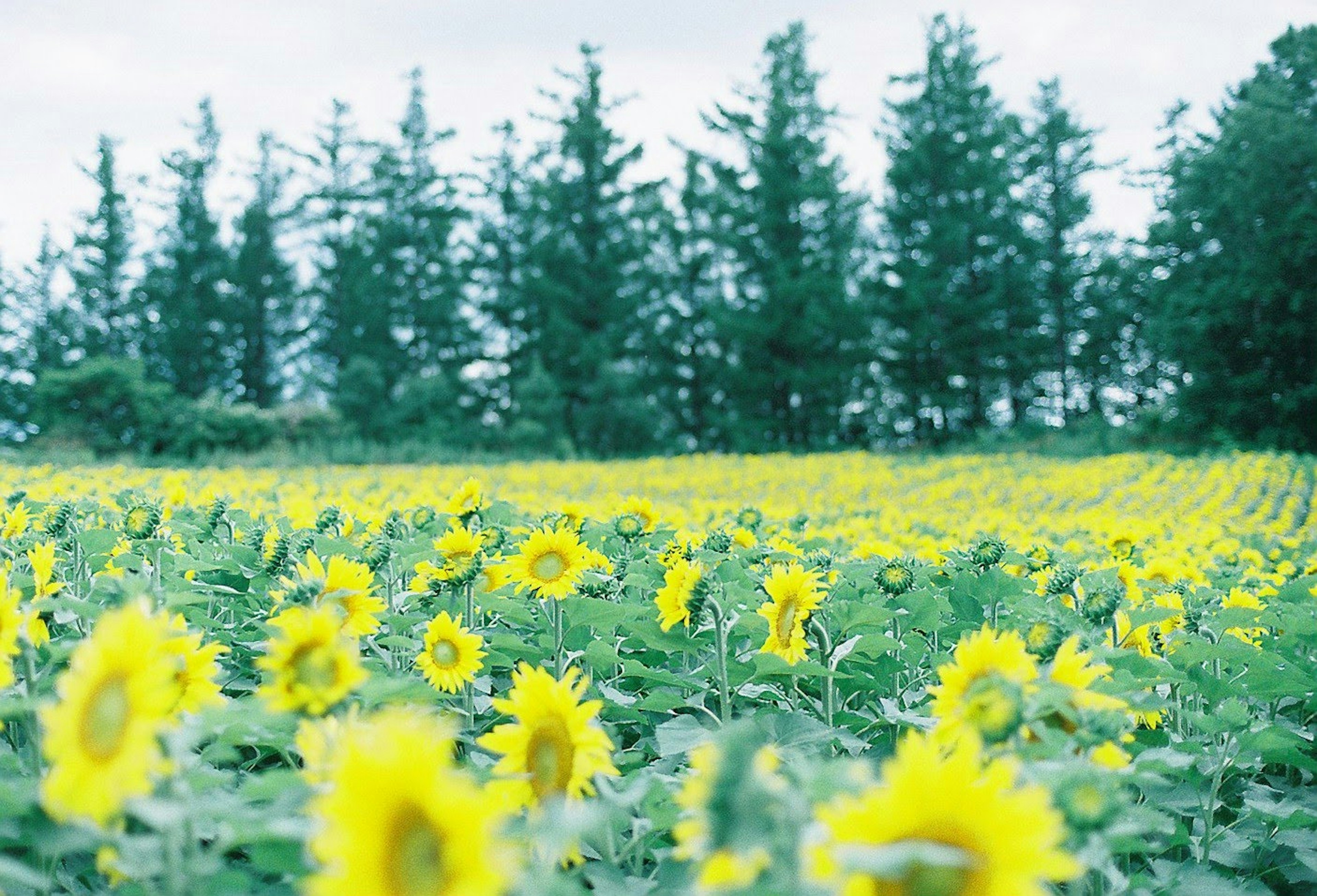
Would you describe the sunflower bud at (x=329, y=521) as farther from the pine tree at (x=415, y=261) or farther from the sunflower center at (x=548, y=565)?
the pine tree at (x=415, y=261)

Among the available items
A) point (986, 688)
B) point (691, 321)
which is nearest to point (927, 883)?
point (986, 688)

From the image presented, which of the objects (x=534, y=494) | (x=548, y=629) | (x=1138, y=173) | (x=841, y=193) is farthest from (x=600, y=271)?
(x=548, y=629)

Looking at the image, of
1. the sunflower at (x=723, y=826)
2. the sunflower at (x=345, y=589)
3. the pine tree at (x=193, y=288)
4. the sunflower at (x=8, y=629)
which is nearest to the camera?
the sunflower at (x=723, y=826)

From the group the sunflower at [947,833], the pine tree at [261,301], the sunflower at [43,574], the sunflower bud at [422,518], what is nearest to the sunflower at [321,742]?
the sunflower at [947,833]

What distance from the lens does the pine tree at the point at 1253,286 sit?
71.2ft

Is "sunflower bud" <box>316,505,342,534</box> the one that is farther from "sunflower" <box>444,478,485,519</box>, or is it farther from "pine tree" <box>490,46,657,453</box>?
"pine tree" <box>490,46,657,453</box>

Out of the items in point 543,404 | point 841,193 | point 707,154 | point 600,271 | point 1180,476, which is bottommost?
point 1180,476

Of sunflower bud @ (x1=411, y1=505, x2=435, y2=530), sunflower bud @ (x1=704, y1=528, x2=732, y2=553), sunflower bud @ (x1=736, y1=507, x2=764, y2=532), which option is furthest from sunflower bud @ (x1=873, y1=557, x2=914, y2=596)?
sunflower bud @ (x1=411, y1=505, x2=435, y2=530)

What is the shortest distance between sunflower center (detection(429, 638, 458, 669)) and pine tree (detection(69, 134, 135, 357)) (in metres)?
36.5

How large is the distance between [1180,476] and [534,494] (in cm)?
938

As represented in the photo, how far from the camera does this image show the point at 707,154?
30578mm

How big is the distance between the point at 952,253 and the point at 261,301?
2393 cm

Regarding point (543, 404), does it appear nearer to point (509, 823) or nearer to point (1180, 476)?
point (1180, 476)

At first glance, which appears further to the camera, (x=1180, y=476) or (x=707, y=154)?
(x=707, y=154)
